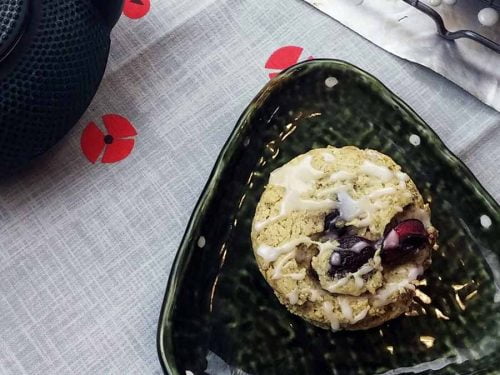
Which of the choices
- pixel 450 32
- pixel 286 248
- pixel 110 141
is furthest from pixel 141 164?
pixel 450 32

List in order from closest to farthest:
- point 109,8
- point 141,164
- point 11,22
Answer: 1. point 11,22
2. point 109,8
3. point 141,164

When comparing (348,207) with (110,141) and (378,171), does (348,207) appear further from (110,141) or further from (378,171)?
(110,141)

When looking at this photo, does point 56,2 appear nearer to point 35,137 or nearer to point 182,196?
point 35,137

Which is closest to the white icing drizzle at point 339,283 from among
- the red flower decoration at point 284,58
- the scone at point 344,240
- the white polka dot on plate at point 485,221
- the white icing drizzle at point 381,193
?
the scone at point 344,240

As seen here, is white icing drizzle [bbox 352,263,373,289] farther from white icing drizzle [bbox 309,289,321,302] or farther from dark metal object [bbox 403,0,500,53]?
dark metal object [bbox 403,0,500,53]

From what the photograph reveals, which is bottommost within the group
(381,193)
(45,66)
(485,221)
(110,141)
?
(485,221)

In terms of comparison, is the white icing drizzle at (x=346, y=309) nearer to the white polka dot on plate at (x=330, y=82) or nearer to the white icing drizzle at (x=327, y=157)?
the white icing drizzle at (x=327, y=157)

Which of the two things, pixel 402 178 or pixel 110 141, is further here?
pixel 110 141

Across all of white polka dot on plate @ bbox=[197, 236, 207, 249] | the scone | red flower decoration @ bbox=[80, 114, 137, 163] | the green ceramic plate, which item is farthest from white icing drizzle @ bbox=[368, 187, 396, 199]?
red flower decoration @ bbox=[80, 114, 137, 163]
